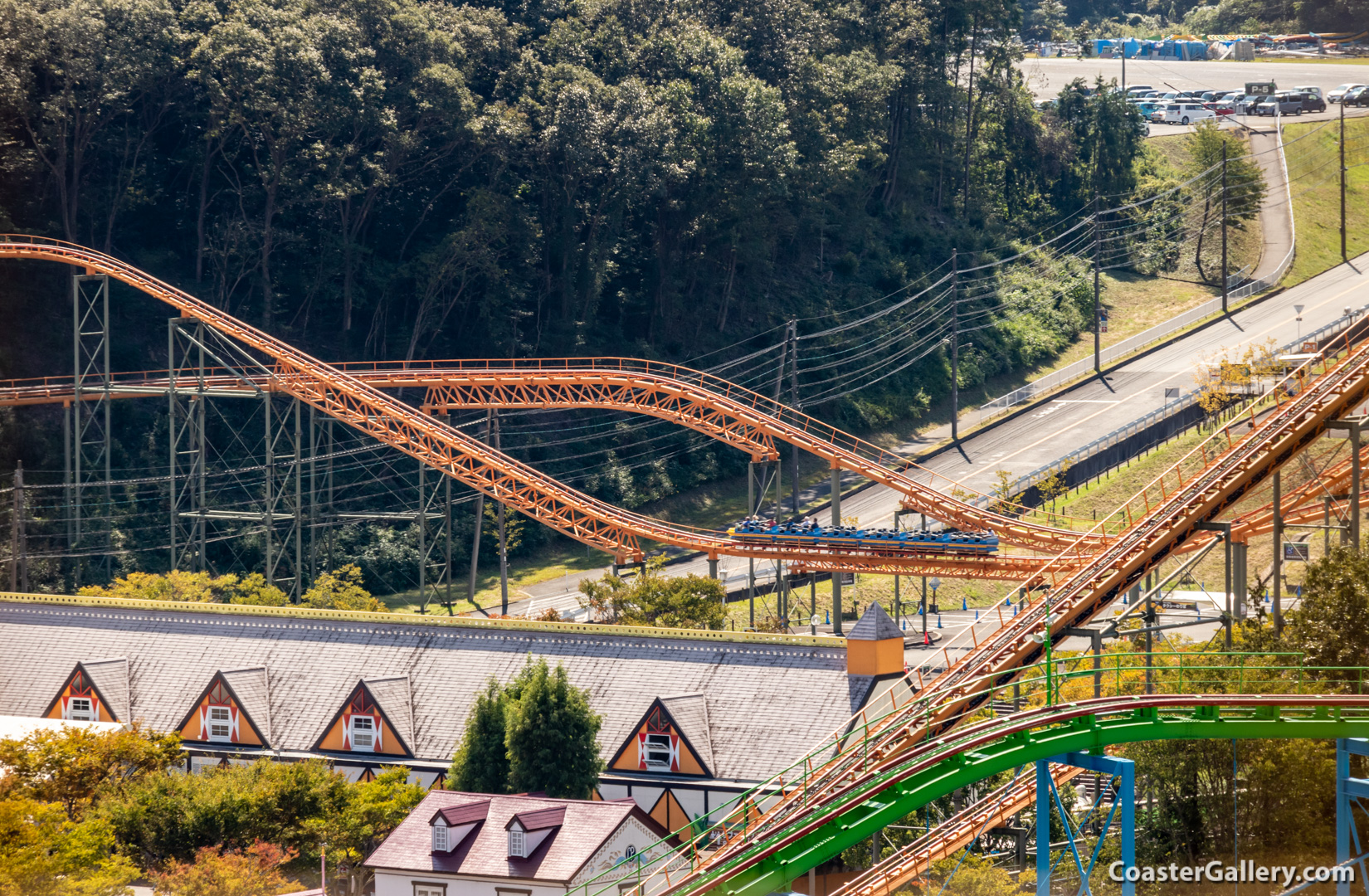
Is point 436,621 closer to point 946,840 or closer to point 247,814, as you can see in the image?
point 247,814

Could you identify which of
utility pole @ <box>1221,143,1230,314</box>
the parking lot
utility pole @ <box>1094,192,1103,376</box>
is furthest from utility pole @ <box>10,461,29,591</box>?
the parking lot

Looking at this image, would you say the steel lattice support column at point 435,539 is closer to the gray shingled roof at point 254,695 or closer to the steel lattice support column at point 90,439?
the steel lattice support column at point 90,439

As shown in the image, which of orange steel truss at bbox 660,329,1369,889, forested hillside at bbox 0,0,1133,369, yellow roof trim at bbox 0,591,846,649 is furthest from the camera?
forested hillside at bbox 0,0,1133,369

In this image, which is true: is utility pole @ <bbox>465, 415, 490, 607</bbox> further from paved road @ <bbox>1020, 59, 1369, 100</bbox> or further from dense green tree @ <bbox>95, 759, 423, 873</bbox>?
paved road @ <bbox>1020, 59, 1369, 100</bbox>

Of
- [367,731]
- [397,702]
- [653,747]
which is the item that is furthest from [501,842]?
[397,702]

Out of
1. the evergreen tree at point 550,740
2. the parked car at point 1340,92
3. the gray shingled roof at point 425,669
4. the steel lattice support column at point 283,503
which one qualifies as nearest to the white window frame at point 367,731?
the gray shingled roof at point 425,669

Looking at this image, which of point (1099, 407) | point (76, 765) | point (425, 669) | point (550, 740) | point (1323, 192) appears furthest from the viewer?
point (1323, 192)
